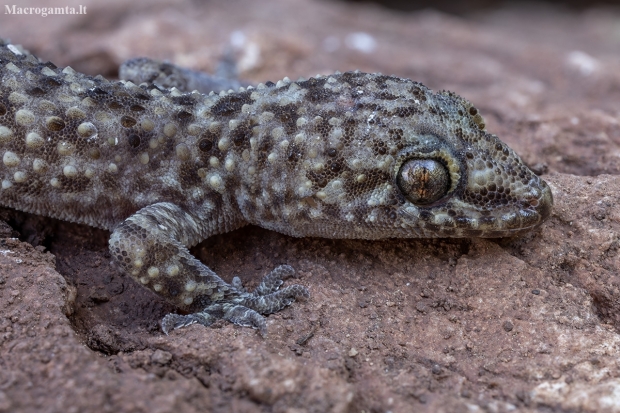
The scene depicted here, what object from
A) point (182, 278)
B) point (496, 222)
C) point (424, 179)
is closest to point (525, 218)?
point (496, 222)

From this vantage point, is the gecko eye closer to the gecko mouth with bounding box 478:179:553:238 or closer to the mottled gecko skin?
the mottled gecko skin

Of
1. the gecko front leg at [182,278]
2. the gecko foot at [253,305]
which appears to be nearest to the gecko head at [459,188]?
the gecko foot at [253,305]

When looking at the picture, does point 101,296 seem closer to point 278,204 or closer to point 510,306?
point 278,204

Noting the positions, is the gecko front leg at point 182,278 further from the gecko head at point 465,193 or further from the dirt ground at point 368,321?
the gecko head at point 465,193

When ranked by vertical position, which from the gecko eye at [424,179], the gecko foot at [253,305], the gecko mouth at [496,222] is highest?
the gecko eye at [424,179]

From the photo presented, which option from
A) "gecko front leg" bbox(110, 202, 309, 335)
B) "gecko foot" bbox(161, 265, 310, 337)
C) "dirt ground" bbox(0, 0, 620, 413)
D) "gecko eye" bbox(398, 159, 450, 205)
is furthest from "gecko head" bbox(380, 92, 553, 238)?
"gecko front leg" bbox(110, 202, 309, 335)

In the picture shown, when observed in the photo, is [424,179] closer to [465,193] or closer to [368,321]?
[465,193]

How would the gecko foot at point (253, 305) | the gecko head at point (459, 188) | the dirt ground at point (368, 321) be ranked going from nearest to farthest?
1. the dirt ground at point (368, 321)
2. the gecko foot at point (253, 305)
3. the gecko head at point (459, 188)
